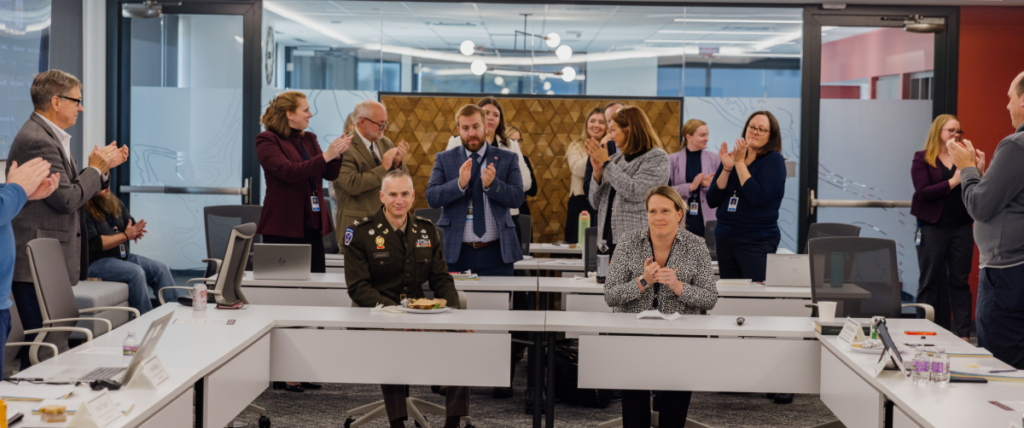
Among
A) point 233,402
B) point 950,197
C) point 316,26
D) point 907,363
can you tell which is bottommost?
point 233,402

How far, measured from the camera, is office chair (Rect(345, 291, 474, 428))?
373 centimetres

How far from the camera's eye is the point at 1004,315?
10.2 feet

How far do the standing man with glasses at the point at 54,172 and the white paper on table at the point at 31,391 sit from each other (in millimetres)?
1565

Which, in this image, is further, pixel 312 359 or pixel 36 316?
pixel 36 316

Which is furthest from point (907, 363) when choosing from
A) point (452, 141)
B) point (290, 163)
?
point (452, 141)

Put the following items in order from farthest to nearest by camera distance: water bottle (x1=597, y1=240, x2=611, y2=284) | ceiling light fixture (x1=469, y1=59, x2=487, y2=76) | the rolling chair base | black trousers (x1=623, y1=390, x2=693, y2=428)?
ceiling light fixture (x1=469, y1=59, x2=487, y2=76) → water bottle (x1=597, y1=240, x2=611, y2=284) → the rolling chair base → black trousers (x1=623, y1=390, x2=693, y2=428)

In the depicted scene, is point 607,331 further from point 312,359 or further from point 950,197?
point 950,197

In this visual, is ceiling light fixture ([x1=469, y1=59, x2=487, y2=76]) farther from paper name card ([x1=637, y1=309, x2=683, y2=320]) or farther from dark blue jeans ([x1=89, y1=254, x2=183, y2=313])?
paper name card ([x1=637, y1=309, x2=683, y2=320])

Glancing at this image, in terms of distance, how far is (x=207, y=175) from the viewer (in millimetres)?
7023

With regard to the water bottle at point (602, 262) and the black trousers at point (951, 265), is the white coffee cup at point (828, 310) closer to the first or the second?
the water bottle at point (602, 262)

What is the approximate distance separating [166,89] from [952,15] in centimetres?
676

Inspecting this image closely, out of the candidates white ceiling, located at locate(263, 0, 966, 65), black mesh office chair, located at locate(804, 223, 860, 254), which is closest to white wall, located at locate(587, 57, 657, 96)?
white ceiling, located at locate(263, 0, 966, 65)

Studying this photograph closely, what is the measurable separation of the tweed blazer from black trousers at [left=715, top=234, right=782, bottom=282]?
1.88 feet

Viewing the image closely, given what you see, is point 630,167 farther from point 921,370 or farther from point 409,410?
point 921,370
